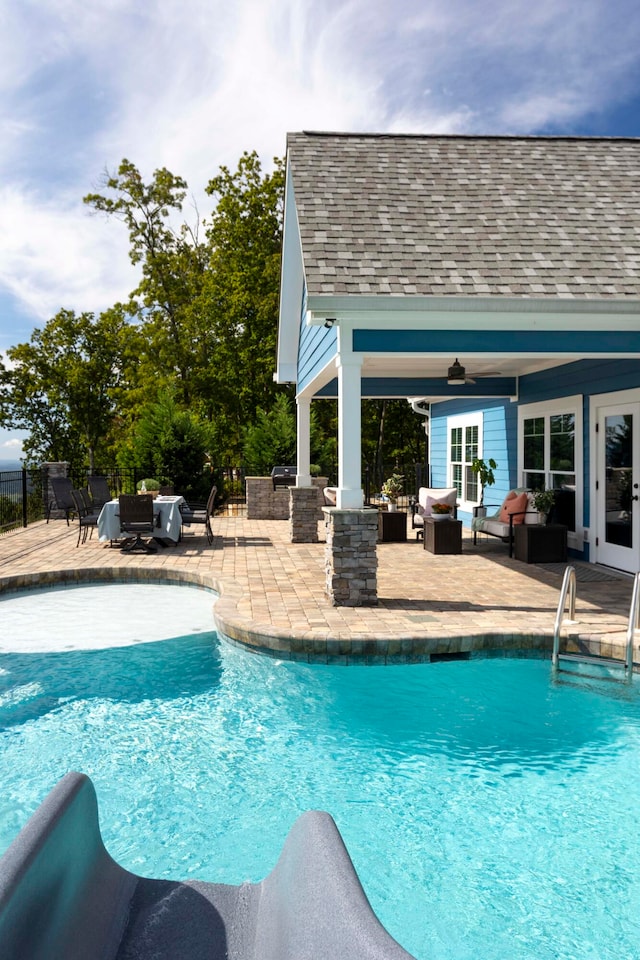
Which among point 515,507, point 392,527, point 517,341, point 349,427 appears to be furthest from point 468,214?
point 392,527

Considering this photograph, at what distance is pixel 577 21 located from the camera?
11.4 m

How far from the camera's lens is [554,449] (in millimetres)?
10820

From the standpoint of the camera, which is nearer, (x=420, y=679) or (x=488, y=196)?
(x=420, y=679)

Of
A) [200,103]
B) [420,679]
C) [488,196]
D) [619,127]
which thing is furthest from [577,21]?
[420,679]

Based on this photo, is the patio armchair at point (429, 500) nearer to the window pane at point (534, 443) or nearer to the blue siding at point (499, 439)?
the blue siding at point (499, 439)

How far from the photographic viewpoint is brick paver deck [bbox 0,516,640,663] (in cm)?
601

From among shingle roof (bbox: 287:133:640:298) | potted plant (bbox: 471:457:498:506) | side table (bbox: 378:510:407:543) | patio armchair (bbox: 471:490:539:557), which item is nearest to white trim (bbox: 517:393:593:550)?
patio armchair (bbox: 471:490:539:557)

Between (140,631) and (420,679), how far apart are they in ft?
10.3

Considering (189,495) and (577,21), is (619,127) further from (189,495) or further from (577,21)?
(189,495)

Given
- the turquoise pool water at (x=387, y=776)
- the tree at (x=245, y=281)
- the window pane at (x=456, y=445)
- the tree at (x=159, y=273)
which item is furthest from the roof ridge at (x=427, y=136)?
the tree at (x=159, y=273)

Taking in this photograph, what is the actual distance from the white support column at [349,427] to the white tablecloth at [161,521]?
504 centimetres

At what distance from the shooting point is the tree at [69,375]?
3022 centimetres

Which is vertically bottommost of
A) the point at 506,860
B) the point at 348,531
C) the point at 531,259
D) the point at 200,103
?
the point at 506,860

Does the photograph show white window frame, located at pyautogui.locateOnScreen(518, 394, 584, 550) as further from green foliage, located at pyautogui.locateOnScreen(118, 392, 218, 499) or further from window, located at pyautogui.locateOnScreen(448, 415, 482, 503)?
green foliage, located at pyautogui.locateOnScreen(118, 392, 218, 499)
